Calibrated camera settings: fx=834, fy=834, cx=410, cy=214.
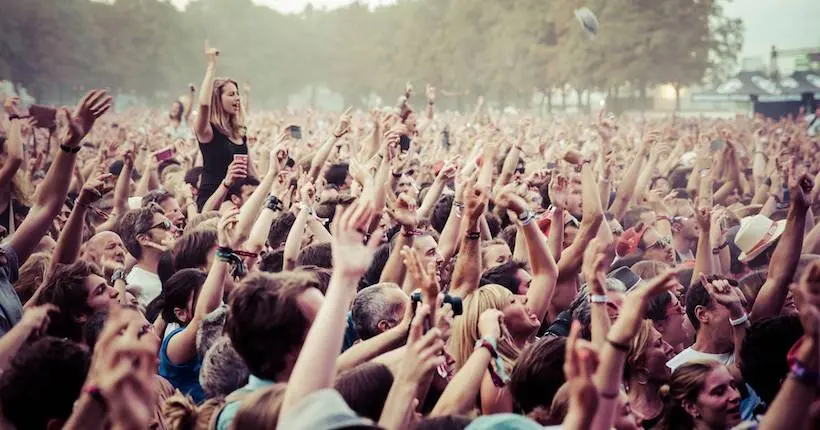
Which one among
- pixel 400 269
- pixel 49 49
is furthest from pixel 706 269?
pixel 49 49

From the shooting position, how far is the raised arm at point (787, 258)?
4.60m

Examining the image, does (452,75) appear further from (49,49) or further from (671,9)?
(49,49)

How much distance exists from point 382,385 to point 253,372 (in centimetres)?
47

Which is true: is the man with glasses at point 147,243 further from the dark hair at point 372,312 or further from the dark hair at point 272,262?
the dark hair at point 372,312

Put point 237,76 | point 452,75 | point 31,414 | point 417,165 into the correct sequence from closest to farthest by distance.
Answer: point 31,414 < point 417,165 < point 452,75 < point 237,76

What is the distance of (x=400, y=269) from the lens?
194 inches

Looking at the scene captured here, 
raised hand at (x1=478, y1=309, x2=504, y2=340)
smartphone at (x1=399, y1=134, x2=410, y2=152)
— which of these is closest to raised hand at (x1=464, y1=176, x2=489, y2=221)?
raised hand at (x1=478, y1=309, x2=504, y2=340)

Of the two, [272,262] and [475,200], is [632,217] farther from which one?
[475,200]

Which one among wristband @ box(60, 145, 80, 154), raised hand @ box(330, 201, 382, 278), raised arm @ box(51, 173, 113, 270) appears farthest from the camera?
raised arm @ box(51, 173, 113, 270)

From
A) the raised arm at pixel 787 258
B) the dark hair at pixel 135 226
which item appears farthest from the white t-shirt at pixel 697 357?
the dark hair at pixel 135 226

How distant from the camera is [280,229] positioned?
6359 mm

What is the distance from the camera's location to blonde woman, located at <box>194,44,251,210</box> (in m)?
7.28

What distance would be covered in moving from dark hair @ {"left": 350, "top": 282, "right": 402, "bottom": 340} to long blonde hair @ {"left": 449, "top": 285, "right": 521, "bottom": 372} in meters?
0.32

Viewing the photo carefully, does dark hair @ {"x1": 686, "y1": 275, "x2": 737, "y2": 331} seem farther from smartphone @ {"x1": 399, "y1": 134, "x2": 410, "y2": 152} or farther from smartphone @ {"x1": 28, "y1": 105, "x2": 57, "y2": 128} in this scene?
smartphone @ {"x1": 28, "y1": 105, "x2": 57, "y2": 128}
